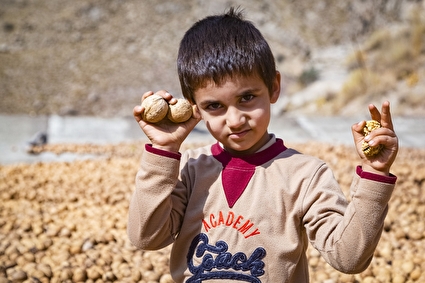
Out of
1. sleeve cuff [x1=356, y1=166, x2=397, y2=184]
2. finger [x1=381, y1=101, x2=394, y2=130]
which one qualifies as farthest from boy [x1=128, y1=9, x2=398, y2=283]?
finger [x1=381, y1=101, x2=394, y2=130]

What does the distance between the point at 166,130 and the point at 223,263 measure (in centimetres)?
44

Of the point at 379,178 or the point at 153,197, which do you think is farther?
the point at 153,197

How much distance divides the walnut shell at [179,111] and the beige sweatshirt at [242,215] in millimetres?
126

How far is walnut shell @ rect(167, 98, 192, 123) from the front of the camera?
1.33 meters

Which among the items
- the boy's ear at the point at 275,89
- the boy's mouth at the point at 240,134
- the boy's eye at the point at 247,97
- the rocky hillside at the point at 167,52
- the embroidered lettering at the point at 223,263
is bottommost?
the embroidered lettering at the point at 223,263

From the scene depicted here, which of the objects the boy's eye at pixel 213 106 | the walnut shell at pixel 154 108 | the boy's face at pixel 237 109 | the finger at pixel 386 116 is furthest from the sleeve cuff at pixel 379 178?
the walnut shell at pixel 154 108

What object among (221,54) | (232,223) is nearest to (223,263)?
(232,223)

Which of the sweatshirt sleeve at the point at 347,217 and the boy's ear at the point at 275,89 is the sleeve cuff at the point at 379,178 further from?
the boy's ear at the point at 275,89

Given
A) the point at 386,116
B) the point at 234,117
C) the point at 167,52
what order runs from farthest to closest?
the point at 167,52 < the point at 234,117 < the point at 386,116

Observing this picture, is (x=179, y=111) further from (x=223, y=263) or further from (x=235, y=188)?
(x=223, y=263)

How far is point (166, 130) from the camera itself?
52.8 inches

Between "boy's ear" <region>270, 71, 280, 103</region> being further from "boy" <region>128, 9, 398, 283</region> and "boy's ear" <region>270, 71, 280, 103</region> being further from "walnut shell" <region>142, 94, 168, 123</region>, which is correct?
"walnut shell" <region>142, 94, 168, 123</region>

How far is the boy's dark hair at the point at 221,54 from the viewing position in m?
1.28

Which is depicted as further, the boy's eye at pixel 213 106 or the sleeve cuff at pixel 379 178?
Answer: the boy's eye at pixel 213 106
